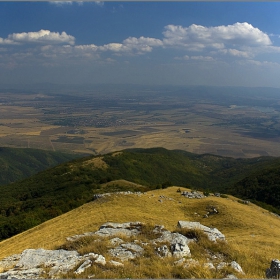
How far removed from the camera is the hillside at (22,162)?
15762 cm

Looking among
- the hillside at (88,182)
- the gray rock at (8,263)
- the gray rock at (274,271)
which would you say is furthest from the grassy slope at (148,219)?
the hillside at (88,182)

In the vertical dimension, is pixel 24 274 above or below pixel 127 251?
above

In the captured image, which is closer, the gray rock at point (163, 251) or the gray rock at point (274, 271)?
the gray rock at point (274, 271)

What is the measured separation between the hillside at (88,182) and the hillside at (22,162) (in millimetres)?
68324

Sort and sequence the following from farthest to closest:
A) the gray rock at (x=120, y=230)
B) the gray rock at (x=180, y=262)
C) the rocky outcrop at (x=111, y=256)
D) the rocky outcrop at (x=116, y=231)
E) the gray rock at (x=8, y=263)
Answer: the gray rock at (x=120, y=230) < the rocky outcrop at (x=116, y=231) < the gray rock at (x=8, y=263) < the gray rock at (x=180, y=262) < the rocky outcrop at (x=111, y=256)

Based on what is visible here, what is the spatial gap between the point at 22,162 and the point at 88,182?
122m

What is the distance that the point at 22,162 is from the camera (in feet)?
581

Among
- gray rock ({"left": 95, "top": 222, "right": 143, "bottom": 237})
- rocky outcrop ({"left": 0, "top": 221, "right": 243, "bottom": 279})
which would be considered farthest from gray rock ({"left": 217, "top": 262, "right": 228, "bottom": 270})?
gray rock ({"left": 95, "top": 222, "right": 143, "bottom": 237})

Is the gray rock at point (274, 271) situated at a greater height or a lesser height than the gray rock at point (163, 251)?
greater

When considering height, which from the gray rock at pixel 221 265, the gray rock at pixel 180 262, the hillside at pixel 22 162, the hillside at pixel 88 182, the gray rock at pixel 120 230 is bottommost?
the hillside at pixel 22 162

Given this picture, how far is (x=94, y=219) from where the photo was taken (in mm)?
25484

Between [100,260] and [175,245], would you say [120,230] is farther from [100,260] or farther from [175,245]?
[100,260]

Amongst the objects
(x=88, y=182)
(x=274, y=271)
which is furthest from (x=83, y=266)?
(x=88, y=182)

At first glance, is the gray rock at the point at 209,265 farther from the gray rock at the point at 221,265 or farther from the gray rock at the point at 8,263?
the gray rock at the point at 8,263
